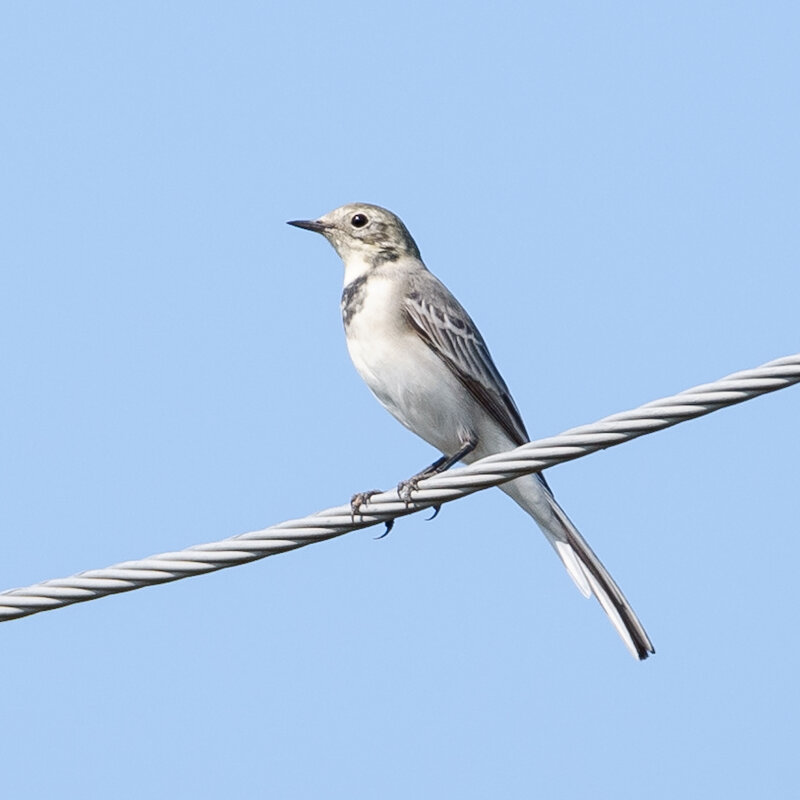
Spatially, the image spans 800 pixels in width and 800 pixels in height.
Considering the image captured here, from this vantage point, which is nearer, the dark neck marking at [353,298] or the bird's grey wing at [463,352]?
the bird's grey wing at [463,352]

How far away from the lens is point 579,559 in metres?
9.29

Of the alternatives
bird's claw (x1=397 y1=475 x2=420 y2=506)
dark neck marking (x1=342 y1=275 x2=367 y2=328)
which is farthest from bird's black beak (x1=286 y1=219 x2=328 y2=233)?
bird's claw (x1=397 y1=475 x2=420 y2=506)

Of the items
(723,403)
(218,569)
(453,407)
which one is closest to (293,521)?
(218,569)

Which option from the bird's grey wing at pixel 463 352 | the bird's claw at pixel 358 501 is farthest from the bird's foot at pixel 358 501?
the bird's grey wing at pixel 463 352

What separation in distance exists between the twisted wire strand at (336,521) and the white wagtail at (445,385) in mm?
2766

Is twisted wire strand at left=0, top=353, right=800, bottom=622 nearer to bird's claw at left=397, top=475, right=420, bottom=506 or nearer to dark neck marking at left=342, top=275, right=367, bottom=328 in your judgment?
bird's claw at left=397, top=475, right=420, bottom=506

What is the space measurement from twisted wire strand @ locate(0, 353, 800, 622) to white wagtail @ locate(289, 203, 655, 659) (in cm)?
277

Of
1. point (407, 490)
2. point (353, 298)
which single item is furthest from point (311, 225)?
point (407, 490)

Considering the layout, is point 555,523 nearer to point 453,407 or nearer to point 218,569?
point 453,407

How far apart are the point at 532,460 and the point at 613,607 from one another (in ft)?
10.8

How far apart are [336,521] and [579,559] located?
11.2ft

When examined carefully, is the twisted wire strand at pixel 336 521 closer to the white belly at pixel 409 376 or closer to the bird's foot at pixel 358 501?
the bird's foot at pixel 358 501

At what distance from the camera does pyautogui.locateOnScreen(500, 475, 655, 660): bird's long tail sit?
862 centimetres

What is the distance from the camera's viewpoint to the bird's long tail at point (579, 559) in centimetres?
862
